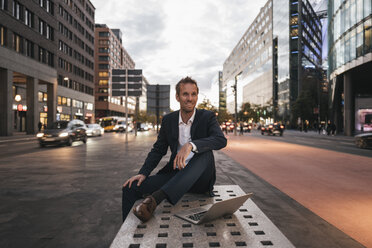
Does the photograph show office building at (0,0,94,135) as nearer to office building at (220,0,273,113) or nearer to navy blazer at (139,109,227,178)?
navy blazer at (139,109,227,178)

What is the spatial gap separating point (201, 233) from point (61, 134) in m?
17.0

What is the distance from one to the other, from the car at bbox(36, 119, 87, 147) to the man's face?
1556 centimetres

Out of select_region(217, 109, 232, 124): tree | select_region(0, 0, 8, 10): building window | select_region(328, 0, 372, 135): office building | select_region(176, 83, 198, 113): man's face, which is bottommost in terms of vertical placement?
select_region(176, 83, 198, 113): man's face

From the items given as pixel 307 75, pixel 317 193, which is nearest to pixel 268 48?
pixel 307 75

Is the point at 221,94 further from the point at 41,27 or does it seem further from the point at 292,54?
the point at 41,27

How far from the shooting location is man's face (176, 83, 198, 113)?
2.90m

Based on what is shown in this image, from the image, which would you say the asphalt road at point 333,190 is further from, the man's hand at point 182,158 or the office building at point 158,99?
the office building at point 158,99

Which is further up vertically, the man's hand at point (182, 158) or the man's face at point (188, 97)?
the man's face at point (188, 97)

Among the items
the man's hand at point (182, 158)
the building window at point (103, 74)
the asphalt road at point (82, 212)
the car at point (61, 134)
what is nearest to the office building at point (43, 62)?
the car at point (61, 134)

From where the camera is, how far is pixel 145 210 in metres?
1.87

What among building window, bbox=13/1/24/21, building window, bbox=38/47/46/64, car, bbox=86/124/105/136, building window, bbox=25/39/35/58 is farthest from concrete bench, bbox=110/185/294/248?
building window, bbox=38/47/46/64

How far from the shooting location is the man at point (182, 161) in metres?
2.16

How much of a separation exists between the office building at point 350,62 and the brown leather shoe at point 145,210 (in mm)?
30940

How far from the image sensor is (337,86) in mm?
37125
